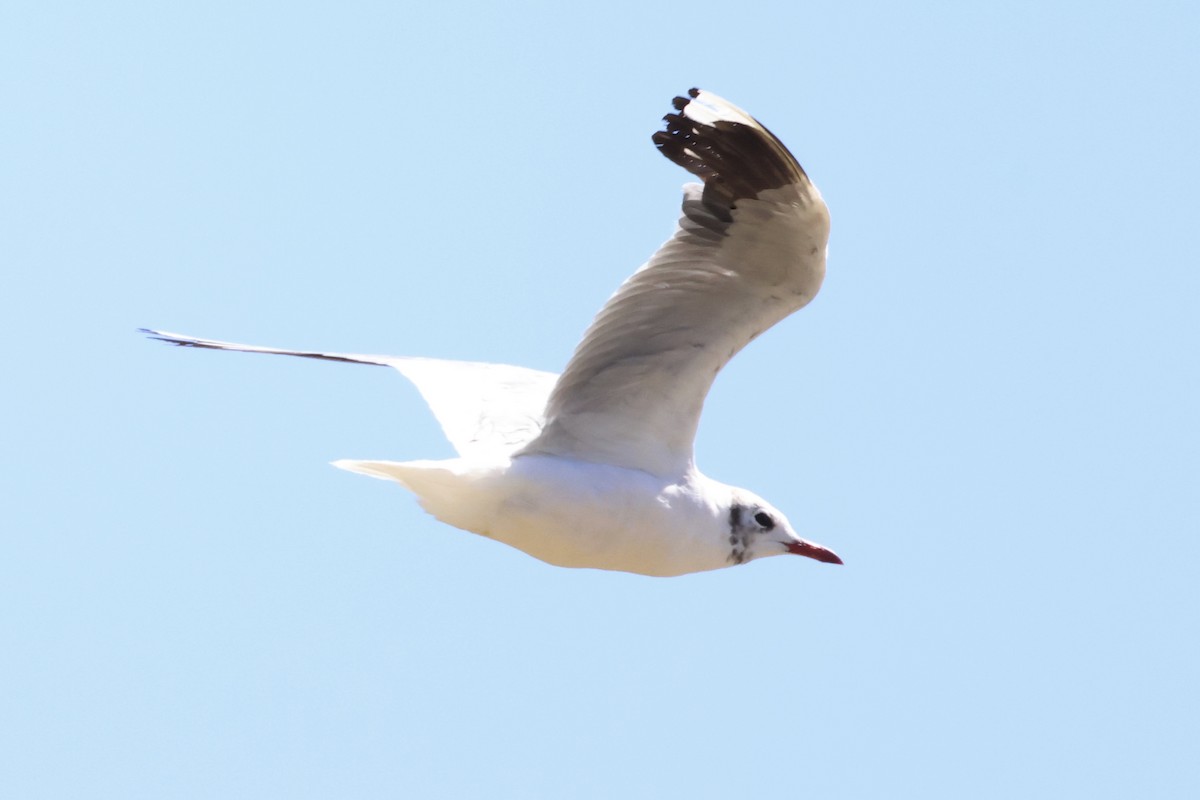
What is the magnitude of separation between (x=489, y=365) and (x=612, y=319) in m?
1.51

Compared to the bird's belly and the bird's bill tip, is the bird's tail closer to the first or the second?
the bird's belly

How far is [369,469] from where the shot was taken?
7.45 m

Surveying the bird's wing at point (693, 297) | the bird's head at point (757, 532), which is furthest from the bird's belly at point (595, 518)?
the bird's head at point (757, 532)

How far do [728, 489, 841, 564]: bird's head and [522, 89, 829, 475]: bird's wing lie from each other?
35 cm

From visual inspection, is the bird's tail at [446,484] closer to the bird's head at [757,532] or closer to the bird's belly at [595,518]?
the bird's belly at [595,518]

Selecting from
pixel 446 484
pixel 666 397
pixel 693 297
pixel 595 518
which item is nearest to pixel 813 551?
pixel 666 397

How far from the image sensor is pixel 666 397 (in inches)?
309

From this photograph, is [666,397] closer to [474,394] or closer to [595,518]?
[595,518]

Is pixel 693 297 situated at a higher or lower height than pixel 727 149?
lower

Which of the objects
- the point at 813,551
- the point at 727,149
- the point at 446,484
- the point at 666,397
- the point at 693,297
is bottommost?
the point at 813,551

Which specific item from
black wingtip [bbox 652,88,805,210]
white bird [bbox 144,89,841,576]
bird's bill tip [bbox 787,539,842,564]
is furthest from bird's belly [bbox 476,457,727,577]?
black wingtip [bbox 652,88,805,210]

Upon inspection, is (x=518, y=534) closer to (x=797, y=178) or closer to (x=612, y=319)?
(x=612, y=319)

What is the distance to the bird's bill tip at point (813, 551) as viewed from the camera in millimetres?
8469

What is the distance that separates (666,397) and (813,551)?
1.13m
